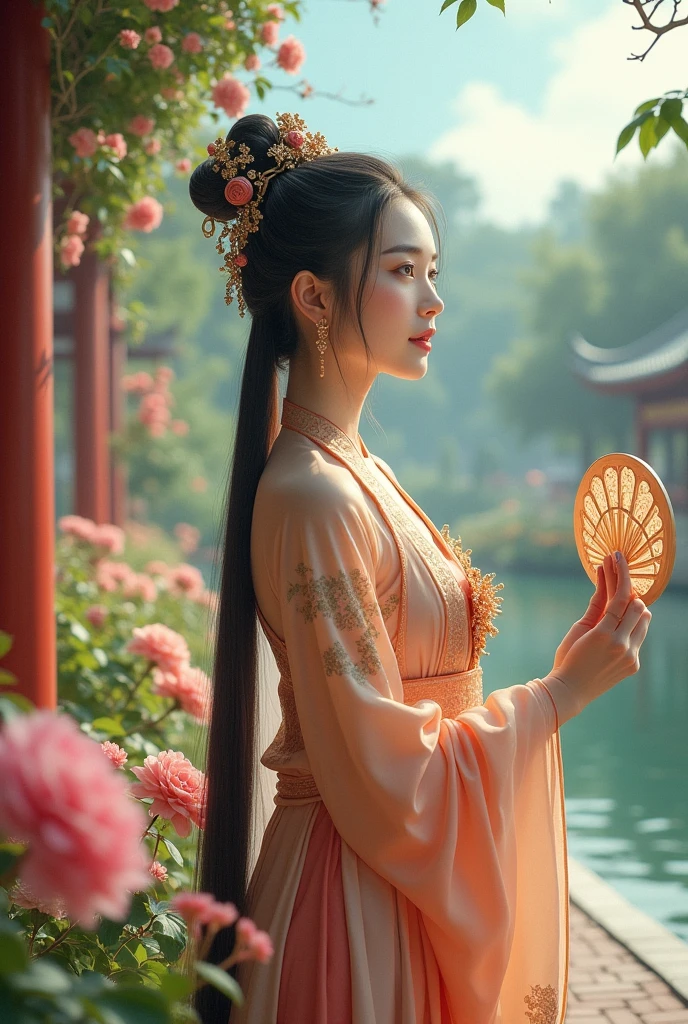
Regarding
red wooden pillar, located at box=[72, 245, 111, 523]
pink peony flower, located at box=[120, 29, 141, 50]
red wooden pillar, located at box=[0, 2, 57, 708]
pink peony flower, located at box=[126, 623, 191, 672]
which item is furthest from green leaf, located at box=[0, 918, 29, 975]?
red wooden pillar, located at box=[72, 245, 111, 523]

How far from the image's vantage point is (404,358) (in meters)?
1.45

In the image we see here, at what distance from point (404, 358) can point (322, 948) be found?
752 millimetres

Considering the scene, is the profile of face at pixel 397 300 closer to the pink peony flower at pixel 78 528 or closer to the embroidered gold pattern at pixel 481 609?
the embroidered gold pattern at pixel 481 609

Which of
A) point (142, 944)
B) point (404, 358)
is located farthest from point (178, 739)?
point (404, 358)

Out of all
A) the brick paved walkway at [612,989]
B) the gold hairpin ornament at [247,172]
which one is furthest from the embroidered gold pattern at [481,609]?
the brick paved walkway at [612,989]

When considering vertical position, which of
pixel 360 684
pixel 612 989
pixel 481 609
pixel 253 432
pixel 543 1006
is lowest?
pixel 612 989

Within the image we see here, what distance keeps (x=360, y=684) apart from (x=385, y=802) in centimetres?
13

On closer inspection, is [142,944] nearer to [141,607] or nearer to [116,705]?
[116,705]

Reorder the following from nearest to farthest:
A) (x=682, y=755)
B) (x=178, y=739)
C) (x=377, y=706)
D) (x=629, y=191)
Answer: (x=377, y=706) < (x=178, y=739) < (x=682, y=755) < (x=629, y=191)

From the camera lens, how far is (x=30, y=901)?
1255 mm

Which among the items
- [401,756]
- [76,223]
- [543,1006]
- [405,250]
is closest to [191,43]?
[76,223]

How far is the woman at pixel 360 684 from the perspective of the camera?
A: 125 centimetres

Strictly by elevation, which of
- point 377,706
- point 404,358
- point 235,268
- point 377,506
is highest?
point 235,268

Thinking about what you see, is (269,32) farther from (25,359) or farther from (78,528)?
(78,528)
